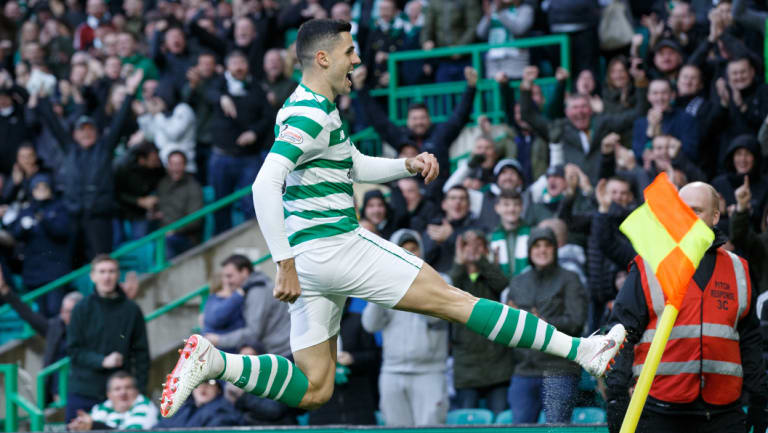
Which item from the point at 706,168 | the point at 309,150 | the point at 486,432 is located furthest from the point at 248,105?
the point at 309,150

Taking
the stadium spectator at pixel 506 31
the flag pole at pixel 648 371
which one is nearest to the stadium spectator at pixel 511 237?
the stadium spectator at pixel 506 31

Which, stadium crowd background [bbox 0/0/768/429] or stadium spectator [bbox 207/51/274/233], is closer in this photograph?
stadium crowd background [bbox 0/0/768/429]

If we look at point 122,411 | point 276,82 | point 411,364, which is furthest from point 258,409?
point 276,82

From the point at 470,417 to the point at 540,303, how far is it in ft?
3.18

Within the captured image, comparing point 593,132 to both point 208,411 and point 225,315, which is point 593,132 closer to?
point 225,315

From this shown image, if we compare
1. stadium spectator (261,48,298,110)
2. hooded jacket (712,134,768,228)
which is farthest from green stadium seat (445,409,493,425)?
stadium spectator (261,48,298,110)

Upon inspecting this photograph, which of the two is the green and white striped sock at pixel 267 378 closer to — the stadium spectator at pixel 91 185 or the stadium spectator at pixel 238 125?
the stadium spectator at pixel 238 125

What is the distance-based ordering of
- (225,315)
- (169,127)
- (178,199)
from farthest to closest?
(169,127) → (178,199) → (225,315)

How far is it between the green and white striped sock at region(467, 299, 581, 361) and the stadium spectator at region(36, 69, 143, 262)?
7543 mm

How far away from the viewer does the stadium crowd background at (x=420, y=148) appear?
895cm

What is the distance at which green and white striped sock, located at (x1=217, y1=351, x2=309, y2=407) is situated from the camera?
18.7 feet

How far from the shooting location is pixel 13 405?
909 cm

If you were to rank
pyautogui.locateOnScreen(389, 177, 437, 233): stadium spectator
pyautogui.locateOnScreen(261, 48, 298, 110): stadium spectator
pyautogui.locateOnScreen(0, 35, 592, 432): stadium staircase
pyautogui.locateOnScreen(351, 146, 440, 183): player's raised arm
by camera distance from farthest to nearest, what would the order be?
1. pyautogui.locateOnScreen(261, 48, 298, 110): stadium spectator
2. pyautogui.locateOnScreen(0, 35, 592, 432): stadium staircase
3. pyautogui.locateOnScreen(389, 177, 437, 233): stadium spectator
4. pyautogui.locateOnScreen(351, 146, 440, 183): player's raised arm

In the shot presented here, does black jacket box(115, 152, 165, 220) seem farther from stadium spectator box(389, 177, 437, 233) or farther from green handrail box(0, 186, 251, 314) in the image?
stadium spectator box(389, 177, 437, 233)
